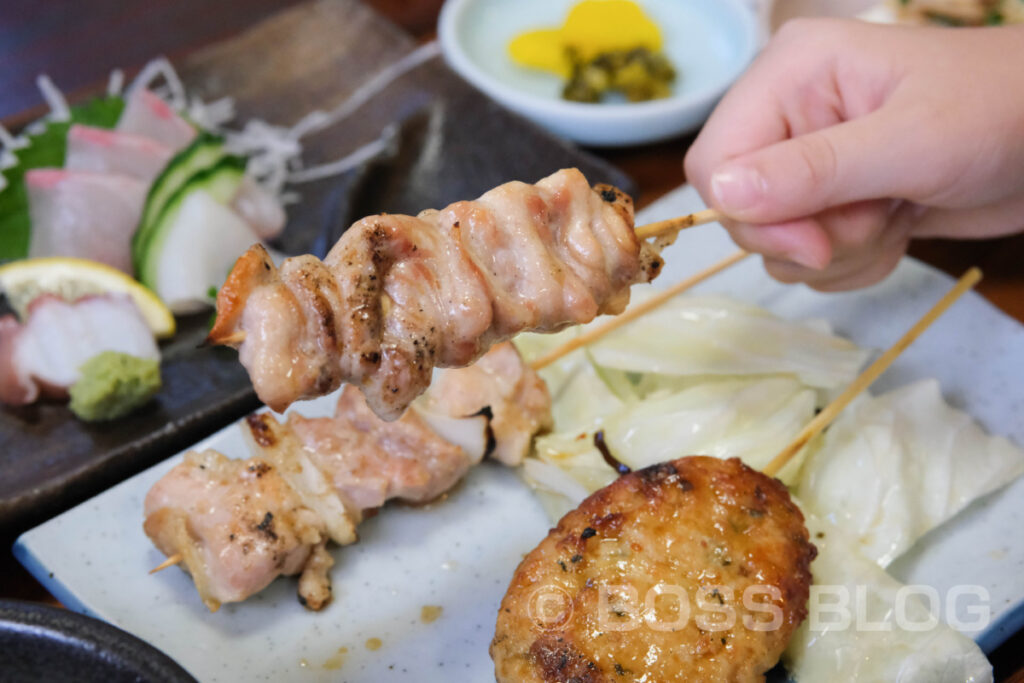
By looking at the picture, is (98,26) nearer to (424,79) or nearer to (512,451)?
(424,79)

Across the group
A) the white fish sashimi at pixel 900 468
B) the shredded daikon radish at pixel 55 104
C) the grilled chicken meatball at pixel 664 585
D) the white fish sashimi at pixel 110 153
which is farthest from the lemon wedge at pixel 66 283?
the white fish sashimi at pixel 900 468

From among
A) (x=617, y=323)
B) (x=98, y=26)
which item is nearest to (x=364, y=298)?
(x=617, y=323)

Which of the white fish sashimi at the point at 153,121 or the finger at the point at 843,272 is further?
the white fish sashimi at the point at 153,121

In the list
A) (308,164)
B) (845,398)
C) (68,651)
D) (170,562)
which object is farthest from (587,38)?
(68,651)

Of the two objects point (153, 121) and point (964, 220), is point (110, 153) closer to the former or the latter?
point (153, 121)

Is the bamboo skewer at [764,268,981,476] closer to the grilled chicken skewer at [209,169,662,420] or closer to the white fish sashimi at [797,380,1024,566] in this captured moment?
the white fish sashimi at [797,380,1024,566]

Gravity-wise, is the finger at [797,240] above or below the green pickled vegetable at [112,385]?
above

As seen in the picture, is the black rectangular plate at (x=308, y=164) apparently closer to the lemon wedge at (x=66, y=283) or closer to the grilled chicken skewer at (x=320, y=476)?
the lemon wedge at (x=66, y=283)

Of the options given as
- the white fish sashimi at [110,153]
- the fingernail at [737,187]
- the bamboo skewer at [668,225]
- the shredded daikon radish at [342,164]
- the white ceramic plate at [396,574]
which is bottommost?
the white ceramic plate at [396,574]
